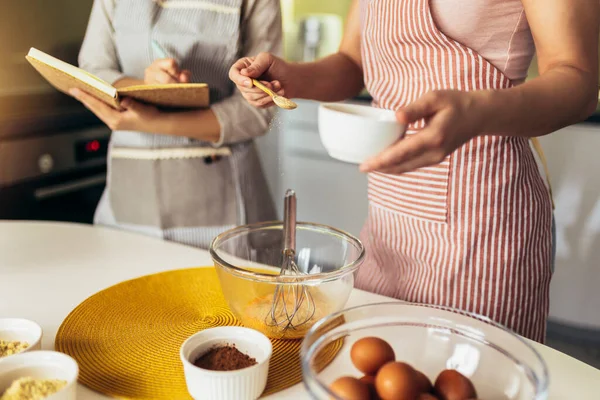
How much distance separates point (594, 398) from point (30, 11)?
1901 mm

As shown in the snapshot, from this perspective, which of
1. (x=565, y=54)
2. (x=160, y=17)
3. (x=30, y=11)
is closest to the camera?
(x=565, y=54)

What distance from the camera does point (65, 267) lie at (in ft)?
3.07

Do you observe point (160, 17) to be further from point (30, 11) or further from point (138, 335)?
point (30, 11)

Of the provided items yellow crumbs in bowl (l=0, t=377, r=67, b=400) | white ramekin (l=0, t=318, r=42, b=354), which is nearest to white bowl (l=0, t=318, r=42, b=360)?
white ramekin (l=0, t=318, r=42, b=354)

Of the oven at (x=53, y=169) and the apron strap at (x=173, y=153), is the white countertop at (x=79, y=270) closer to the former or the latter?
the apron strap at (x=173, y=153)

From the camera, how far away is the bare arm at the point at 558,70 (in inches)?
24.3

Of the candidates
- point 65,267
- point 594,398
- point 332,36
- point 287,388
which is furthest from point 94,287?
point 332,36

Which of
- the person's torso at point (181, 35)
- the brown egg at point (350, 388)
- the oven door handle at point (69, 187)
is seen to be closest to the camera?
the brown egg at point (350, 388)

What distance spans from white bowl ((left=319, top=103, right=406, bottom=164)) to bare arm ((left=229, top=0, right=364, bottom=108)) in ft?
0.98

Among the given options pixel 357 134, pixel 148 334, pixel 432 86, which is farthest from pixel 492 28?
pixel 148 334

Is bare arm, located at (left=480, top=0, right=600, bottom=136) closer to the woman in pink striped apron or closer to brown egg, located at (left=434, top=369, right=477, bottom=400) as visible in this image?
the woman in pink striped apron

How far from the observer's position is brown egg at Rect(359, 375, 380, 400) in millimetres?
479

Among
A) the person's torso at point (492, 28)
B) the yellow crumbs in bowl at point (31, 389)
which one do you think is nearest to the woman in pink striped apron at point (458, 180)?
the person's torso at point (492, 28)

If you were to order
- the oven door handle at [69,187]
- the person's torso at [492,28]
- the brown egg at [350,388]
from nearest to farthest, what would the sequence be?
the brown egg at [350,388] < the person's torso at [492,28] < the oven door handle at [69,187]
